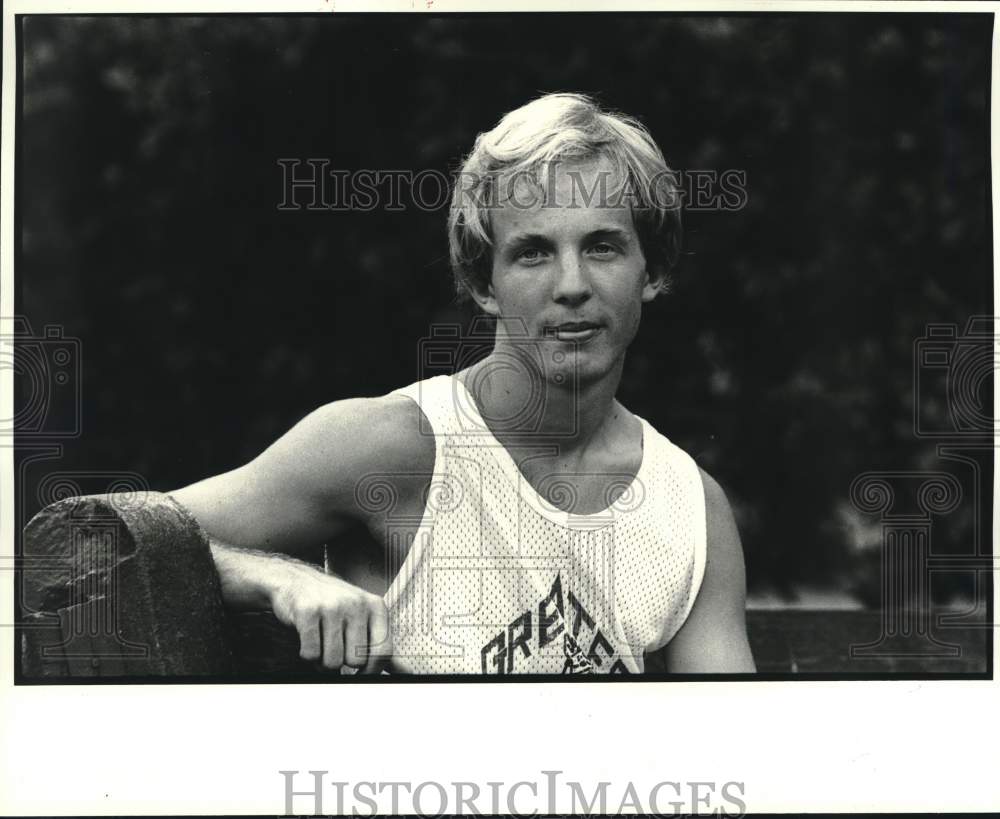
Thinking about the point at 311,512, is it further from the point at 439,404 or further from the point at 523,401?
the point at 523,401

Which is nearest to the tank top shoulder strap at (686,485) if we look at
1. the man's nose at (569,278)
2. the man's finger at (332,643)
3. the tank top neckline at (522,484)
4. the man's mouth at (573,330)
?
the tank top neckline at (522,484)

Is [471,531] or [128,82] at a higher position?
[128,82]

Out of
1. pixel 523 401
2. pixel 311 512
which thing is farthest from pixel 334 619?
pixel 523 401

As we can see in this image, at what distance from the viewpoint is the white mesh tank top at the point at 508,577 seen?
173 inches

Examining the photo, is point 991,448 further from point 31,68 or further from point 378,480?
point 31,68

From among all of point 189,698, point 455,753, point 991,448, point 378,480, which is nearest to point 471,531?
point 378,480

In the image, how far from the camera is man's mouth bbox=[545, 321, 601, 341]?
14.4ft

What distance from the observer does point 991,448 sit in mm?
4566

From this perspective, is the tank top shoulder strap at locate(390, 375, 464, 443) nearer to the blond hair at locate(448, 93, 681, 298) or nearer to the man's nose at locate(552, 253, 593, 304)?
the blond hair at locate(448, 93, 681, 298)

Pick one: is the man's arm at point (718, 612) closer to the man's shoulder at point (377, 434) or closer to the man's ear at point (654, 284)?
the man's ear at point (654, 284)

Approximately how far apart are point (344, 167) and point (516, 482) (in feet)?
3.37

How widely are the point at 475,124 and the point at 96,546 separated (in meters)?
1.60

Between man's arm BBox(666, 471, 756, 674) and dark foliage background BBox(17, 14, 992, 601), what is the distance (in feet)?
0.17

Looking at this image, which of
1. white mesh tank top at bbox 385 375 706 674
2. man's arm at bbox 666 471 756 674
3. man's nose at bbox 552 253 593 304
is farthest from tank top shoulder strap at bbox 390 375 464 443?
man's arm at bbox 666 471 756 674
